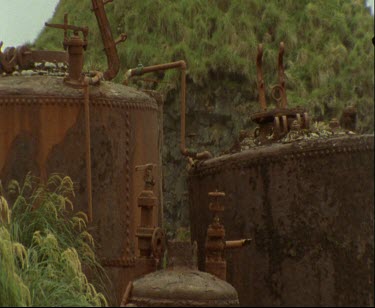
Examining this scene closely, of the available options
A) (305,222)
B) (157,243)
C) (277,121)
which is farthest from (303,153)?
(157,243)

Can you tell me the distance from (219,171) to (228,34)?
12.2m

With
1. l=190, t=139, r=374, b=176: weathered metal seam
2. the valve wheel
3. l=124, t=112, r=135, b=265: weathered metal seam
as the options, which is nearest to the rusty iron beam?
l=124, t=112, r=135, b=265: weathered metal seam

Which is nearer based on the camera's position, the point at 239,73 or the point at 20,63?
the point at 20,63

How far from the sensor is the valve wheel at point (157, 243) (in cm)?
618

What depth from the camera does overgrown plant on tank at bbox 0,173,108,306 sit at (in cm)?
574

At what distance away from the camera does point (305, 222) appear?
6.92m

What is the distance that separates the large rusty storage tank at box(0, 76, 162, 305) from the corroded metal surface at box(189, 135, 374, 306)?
1149 mm

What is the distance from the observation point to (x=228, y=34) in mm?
19547

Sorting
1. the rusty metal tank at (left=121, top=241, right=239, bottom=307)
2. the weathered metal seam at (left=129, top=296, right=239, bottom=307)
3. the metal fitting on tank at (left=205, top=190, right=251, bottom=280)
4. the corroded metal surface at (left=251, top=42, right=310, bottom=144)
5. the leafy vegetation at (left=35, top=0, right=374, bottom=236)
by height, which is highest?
the leafy vegetation at (left=35, top=0, right=374, bottom=236)

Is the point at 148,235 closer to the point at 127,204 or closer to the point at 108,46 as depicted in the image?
the point at 127,204

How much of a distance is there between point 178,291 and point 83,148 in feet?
9.29

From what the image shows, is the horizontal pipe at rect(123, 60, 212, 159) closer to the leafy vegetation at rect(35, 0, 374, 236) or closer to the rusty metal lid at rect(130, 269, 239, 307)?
the rusty metal lid at rect(130, 269, 239, 307)

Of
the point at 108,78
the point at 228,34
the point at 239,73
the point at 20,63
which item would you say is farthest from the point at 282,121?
the point at 228,34

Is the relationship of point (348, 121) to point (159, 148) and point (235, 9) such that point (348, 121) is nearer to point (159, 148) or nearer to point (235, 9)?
point (159, 148)
